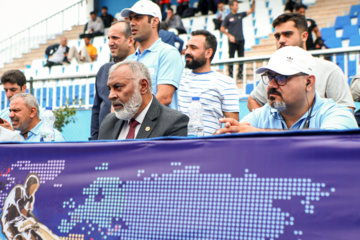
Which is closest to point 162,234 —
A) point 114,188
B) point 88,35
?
point 114,188

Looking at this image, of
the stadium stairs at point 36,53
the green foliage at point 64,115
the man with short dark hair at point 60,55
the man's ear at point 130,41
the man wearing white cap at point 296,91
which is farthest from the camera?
the stadium stairs at point 36,53

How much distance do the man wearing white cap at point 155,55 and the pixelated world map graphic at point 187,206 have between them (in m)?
1.62

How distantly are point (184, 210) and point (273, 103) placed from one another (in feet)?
3.32

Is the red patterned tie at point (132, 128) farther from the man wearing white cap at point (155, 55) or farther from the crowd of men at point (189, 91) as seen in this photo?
the man wearing white cap at point (155, 55)

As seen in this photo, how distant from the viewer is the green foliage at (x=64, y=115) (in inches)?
340

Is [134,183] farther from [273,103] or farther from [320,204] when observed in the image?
[273,103]

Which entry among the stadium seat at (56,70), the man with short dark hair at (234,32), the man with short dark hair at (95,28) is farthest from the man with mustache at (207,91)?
the man with short dark hair at (95,28)

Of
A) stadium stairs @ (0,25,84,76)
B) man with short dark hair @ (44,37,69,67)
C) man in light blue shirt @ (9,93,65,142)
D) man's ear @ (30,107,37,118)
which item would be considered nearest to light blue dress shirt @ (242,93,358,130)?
man in light blue shirt @ (9,93,65,142)

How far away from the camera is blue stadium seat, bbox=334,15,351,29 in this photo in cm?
1134

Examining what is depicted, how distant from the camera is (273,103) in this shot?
9.32ft

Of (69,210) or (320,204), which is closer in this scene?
(320,204)

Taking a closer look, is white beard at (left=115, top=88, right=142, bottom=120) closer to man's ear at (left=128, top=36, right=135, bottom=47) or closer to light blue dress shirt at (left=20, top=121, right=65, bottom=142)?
man's ear at (left=128, top=36, right=135, bottom=47)

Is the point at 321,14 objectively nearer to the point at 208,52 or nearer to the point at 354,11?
the point at 354,11

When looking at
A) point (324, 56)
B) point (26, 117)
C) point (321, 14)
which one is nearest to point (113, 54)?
point (26, 117)
